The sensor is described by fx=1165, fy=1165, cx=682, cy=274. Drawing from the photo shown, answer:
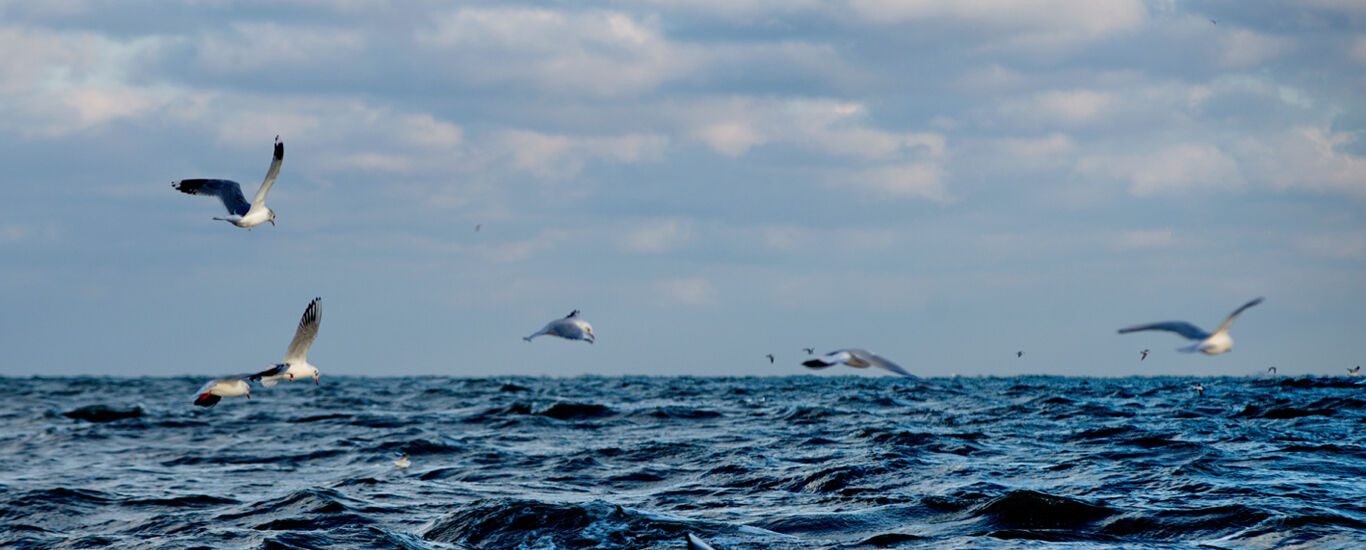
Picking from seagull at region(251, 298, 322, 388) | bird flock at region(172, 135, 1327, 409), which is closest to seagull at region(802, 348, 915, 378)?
bird flock at region(172, 135, 1327, 409)

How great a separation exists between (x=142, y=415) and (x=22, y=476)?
16079 millimetres

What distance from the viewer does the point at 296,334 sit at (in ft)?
47.3

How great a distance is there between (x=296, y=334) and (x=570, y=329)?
3.46 metres

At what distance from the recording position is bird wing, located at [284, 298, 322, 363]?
46.9ft

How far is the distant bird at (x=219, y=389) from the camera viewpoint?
13688mm

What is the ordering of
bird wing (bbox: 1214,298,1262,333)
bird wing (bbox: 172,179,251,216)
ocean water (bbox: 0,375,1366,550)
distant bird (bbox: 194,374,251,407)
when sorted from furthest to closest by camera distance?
1. bird wing (bbox: 172,179,251,216)
2. distant bird (bbox: 194,374,251,407)
3. ocean water (bbox: 0,375,1366,550)
4. bird wing (bbox: 1214,298,1262,333)

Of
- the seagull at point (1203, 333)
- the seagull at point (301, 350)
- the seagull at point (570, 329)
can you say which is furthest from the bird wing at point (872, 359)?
the seagull at point (301, 350)

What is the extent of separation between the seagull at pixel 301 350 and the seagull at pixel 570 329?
2847 mm

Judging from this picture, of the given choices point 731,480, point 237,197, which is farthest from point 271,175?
point 731,480

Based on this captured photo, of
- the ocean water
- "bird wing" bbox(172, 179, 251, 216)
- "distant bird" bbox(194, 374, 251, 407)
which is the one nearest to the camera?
the ocean water

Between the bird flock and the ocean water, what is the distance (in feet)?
6.23

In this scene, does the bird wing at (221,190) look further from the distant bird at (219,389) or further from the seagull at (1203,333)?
the seagull at (1203,333)

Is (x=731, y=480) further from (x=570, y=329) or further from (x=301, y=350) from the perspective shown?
(x=301, y=350)

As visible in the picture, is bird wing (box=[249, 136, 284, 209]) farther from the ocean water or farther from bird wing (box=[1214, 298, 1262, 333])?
bird wing (box=[1214, 298, 1262, 333])
